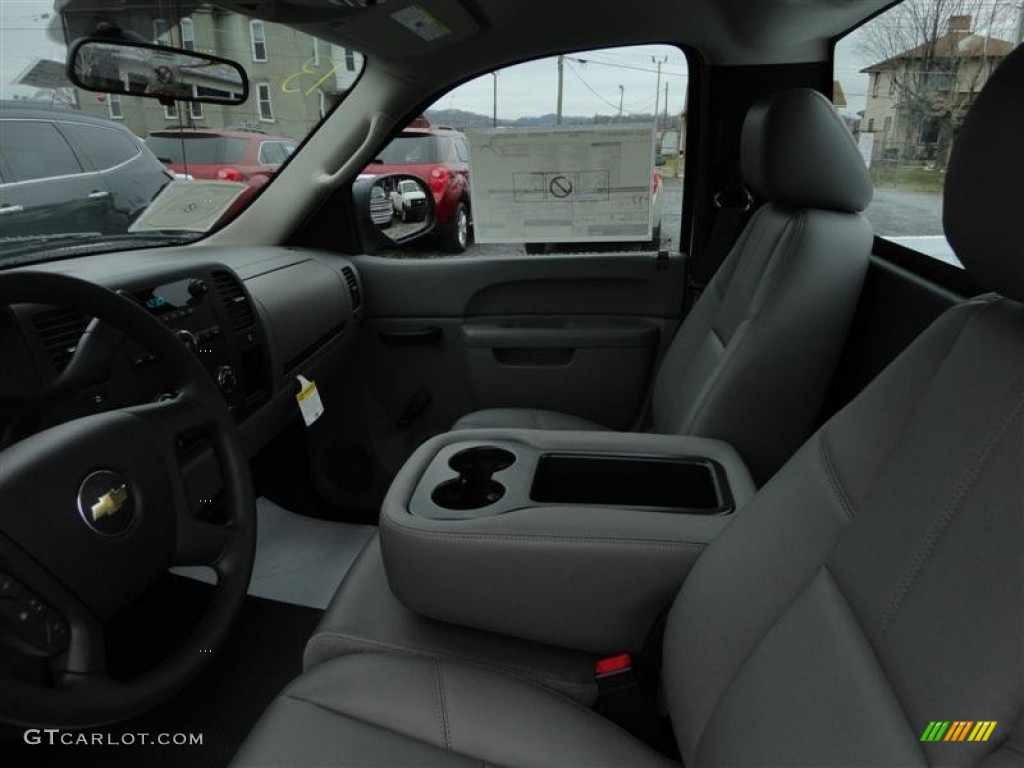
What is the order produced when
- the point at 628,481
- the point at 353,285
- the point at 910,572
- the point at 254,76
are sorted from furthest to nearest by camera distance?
1. the point at 353,285
2. the point at 254,76
3. the point at 628,481
4. the point at 910,572

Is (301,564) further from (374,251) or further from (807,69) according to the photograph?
(807,69)

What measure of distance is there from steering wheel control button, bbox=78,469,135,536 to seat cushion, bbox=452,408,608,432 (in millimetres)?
1087

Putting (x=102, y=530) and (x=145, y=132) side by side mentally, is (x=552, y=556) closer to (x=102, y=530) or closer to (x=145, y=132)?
(x=102, y=530)

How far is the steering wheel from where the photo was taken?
76 cm

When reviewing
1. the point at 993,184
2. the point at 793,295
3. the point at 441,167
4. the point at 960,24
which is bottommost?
the point at 793,295

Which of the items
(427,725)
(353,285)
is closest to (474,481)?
(427,725)

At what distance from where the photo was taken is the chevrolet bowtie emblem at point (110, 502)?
862 mm

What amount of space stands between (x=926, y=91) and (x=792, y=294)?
0.56 m

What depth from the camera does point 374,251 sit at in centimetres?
248

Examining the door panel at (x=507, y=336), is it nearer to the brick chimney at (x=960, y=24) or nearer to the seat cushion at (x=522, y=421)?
the seat cushion at (x=522, y=421)

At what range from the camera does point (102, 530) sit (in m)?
0.86

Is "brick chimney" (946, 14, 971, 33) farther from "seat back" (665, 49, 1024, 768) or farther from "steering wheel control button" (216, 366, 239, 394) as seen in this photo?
"steering wheel control button" (216, 366, 239, 394)

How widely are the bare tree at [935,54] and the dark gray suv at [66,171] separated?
5.34 feet

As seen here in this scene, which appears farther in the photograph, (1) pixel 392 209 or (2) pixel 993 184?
(1) pixel 392 209
